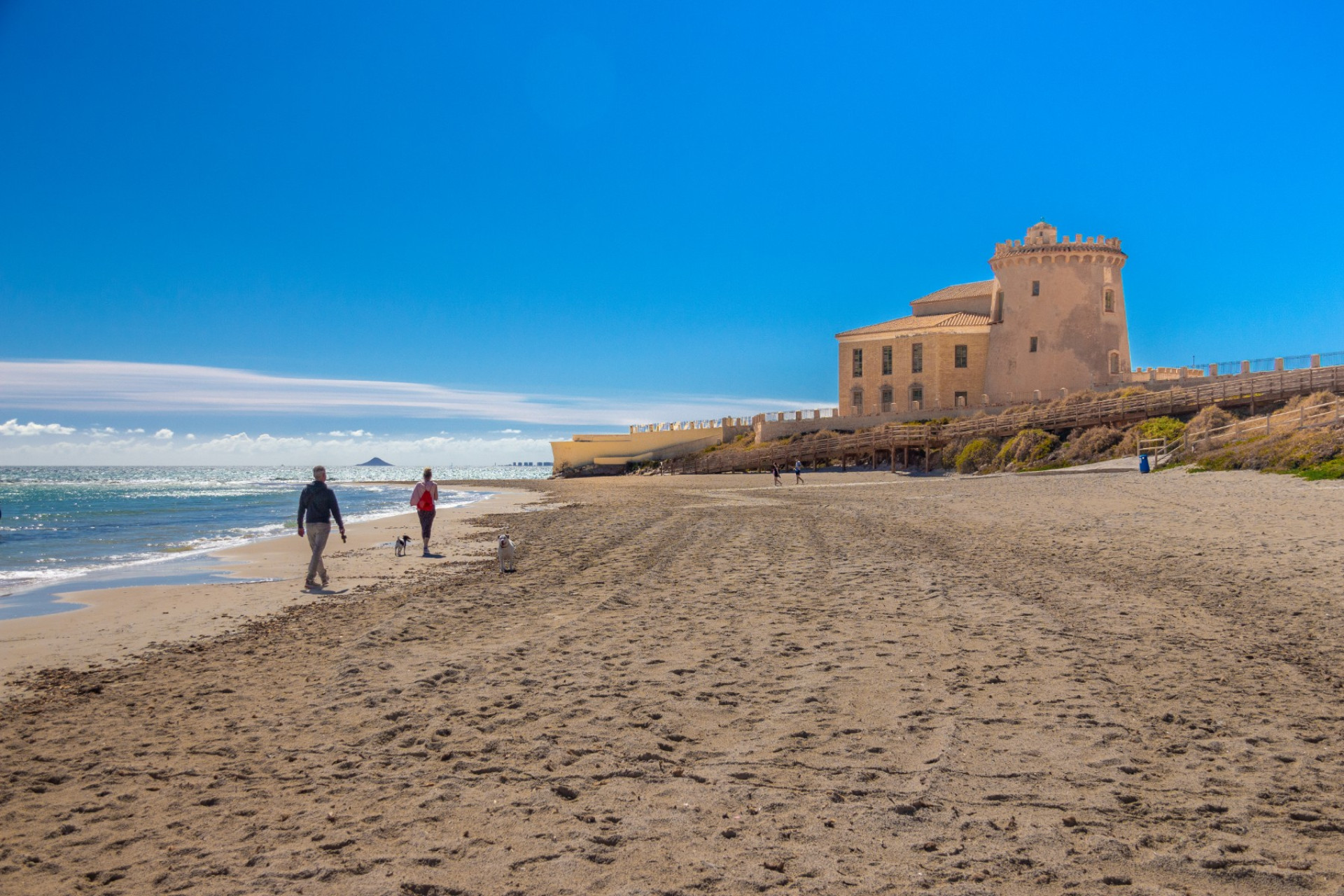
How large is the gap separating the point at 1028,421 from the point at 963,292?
19918 millimetres

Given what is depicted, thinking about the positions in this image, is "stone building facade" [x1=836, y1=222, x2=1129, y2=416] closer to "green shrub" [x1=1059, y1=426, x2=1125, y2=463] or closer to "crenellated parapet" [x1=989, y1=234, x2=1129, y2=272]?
"crenellated parapet" [x1=989, y1=234, x2=1129, y2=272]

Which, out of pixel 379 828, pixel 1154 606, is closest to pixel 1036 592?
pixel 1154 606

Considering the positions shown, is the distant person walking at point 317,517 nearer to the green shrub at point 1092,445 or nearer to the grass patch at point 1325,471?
the grass patch at point 1325,471

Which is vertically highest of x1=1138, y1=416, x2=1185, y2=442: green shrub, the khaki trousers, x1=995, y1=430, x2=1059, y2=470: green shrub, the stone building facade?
the stone building facade

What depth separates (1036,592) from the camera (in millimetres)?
9414

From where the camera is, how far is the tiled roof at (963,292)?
58156 mm

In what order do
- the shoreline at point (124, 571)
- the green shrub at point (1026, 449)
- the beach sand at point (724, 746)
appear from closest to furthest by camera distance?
the beach sand at point (724, 746), the shoreline at point (124, 571), the green shrub at point (1026, 449)

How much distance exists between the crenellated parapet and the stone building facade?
0.14 feet

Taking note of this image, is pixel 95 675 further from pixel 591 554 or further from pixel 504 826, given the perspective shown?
pixel 591 554

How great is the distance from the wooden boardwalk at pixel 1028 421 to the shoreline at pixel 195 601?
31.0m

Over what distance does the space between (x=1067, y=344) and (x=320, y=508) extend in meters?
49.2

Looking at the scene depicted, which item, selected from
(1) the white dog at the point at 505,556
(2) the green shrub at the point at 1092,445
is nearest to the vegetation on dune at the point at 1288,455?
(2) the green shrub at the point at 1092,445

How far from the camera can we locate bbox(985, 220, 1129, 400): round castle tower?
2056 inches

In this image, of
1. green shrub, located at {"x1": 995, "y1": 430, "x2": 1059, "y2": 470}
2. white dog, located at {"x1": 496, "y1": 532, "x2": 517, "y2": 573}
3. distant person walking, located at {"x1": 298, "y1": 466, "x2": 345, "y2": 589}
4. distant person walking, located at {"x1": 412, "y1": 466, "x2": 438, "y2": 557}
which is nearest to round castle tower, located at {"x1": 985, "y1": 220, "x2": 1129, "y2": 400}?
green shrub, located at {"x1": 995, "y1": 430, "x2": 1059, "y2": 470}
